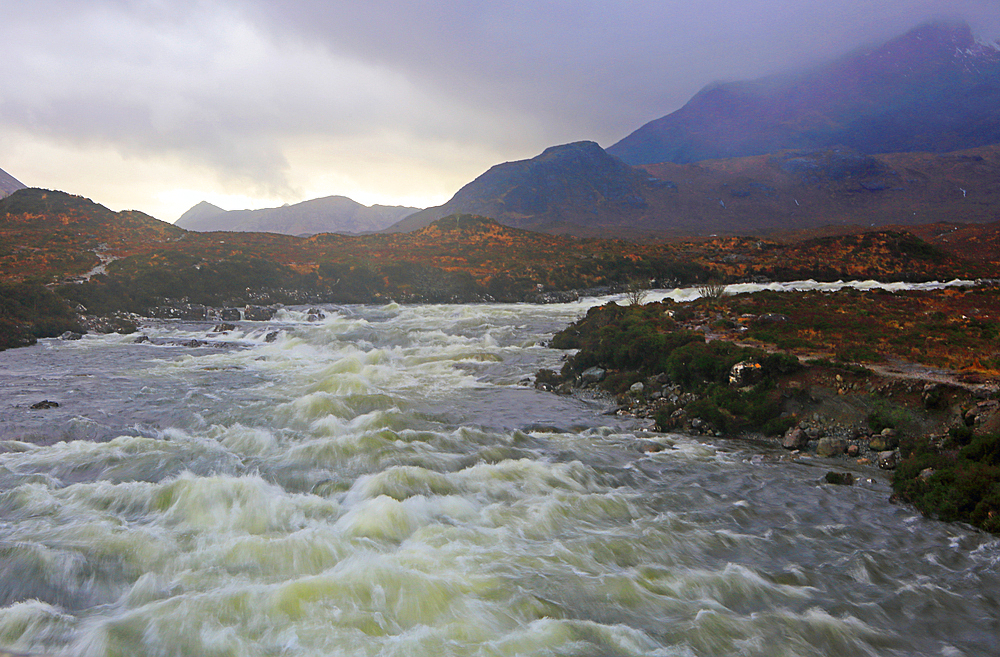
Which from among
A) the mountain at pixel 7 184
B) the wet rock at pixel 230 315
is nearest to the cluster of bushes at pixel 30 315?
the wet rock at pixel 230 315

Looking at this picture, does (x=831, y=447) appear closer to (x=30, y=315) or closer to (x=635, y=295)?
(x=635, y=295)

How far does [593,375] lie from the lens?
710 inches

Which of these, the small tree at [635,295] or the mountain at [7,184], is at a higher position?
the mountain at [7,184]

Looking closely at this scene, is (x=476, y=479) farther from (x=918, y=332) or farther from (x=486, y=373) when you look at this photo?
(x=918, y=332)

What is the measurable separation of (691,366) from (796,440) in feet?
13.3

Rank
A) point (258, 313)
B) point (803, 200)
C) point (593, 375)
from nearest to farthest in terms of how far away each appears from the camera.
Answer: point (593, 375)
point (258, 313)
point (803, 200)

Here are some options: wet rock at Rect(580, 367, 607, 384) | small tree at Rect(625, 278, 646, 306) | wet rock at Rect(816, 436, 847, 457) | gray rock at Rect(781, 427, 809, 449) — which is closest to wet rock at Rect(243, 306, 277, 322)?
small tree at Rect(625, 278, 646, 306)

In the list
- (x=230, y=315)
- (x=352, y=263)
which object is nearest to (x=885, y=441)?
(x=230, y=315)

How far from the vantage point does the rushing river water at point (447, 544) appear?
593 centimetres

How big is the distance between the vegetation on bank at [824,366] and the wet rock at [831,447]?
79 cm

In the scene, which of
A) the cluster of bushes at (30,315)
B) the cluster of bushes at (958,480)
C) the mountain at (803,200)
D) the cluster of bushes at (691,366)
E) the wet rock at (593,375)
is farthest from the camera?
the mountain at (803,200)

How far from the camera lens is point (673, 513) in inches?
351

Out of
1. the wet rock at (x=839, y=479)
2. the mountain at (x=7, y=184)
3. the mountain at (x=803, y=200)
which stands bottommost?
the wet rock at (x=839, y=479)

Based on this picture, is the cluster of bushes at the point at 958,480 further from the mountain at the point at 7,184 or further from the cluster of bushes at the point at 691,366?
the mountain at the point at 7,184
